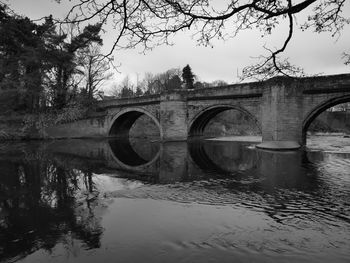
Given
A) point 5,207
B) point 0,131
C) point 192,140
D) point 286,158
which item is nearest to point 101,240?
point 5,207

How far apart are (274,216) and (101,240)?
11.3ft

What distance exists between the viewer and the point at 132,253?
471 cm

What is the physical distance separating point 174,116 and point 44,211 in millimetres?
19659

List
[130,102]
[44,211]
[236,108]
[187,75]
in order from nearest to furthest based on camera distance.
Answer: [44,211] < [236,108] < [130,102] < [187,75]

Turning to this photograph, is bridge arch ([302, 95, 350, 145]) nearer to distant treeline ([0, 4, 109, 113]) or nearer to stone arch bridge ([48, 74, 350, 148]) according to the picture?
stone arch bridge ([48, 74, 350, 148])

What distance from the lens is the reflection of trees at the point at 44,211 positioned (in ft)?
17.0

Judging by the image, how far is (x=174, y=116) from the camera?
85.3 ft

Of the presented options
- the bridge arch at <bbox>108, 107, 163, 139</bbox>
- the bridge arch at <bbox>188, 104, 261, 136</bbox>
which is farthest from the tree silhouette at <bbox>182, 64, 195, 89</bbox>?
the bridge arch at <bbox>188, 104, 261, 136</bbox>

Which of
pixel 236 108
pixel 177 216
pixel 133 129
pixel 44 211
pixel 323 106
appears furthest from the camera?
pixel 133 129

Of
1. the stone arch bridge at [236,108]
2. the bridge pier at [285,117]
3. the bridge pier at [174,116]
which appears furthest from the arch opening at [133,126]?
the bridge pier at [285,117]

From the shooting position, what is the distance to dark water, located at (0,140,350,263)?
15.6ft

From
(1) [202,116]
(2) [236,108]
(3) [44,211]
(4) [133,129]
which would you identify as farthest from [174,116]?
(3) [44,211]

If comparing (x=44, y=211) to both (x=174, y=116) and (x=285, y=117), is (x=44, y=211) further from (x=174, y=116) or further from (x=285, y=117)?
(x=174, y=116)

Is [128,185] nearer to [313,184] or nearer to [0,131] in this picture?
[313,184]
